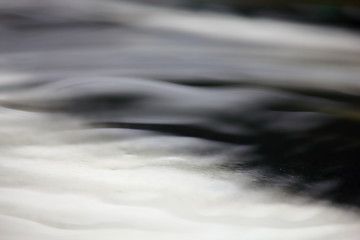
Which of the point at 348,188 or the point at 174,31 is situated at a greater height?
the point at 174,31

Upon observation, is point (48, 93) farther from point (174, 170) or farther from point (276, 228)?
point (276, 228)

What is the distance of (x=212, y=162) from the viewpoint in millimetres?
476

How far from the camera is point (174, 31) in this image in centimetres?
69

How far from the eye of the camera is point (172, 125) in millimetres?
529

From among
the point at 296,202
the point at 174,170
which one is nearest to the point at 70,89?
the point at 174,170

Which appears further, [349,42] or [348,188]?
[349,42]

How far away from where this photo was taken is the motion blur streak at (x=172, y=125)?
1.35 ft

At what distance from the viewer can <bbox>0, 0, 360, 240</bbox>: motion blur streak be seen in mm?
412

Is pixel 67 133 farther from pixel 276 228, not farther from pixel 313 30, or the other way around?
pixel 313 30

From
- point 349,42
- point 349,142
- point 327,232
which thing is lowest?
point 327,232

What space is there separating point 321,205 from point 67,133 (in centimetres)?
25

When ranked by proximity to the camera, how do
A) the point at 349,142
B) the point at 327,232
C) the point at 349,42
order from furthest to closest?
the point at 349,42 < the point at 349,142 < the point at 327,232

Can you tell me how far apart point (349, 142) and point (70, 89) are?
12.0 inches

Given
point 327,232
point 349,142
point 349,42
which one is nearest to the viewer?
point 327,232
